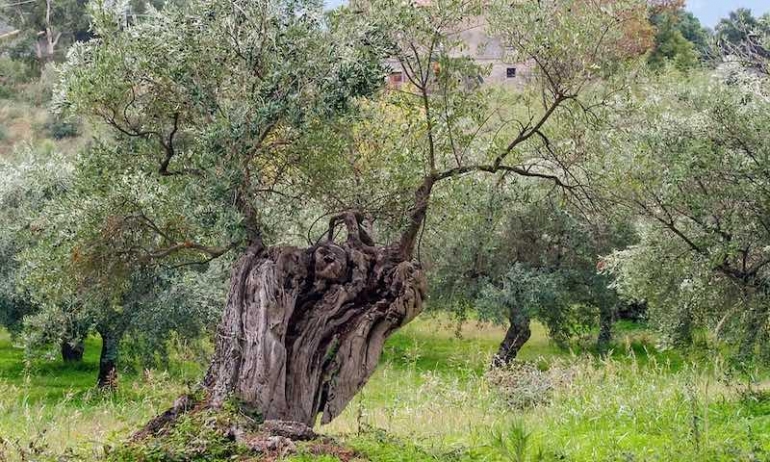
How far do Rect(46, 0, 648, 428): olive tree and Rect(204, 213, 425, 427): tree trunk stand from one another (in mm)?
20

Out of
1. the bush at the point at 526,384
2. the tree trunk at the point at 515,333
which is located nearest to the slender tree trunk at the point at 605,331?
the tree trunk at the point at 515,333

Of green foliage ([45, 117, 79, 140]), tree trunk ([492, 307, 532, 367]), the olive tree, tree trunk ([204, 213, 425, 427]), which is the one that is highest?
green foliage ([45, 117, 79, 140])

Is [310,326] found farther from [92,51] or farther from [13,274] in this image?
[13,274]

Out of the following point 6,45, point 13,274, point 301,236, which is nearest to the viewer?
point 301,236

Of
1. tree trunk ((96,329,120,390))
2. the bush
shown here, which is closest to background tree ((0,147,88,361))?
tree trunk ((96,329,120,390))

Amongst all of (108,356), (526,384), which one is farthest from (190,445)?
(108,356)

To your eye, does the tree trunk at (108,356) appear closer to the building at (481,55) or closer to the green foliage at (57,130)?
the building at (481,55)

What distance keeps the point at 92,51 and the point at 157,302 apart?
8334 mm

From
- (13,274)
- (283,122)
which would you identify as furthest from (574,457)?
(13,274)

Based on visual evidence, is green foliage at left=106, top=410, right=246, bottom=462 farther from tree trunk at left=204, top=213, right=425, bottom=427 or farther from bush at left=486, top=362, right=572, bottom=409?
bush at left=486, top=362, right=572, bottom=409

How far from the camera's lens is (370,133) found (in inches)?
346

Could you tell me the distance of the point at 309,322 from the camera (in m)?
8.12

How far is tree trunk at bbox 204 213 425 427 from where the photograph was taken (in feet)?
24.8

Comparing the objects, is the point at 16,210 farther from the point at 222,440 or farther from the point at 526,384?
the point at 222,440
